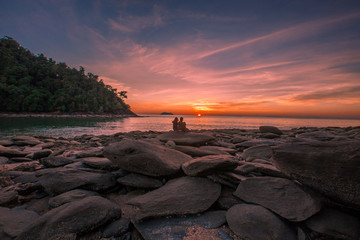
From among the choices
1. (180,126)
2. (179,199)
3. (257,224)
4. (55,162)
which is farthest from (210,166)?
(180,126)

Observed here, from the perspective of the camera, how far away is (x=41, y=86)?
8244 centimetres

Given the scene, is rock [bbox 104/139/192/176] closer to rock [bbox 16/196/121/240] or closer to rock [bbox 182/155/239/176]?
rock [bbox 182/155/239/176]

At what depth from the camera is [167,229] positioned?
7.37 feet

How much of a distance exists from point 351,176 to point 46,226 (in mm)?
4055

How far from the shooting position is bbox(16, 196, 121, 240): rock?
2.01m

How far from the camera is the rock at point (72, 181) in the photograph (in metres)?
3.25

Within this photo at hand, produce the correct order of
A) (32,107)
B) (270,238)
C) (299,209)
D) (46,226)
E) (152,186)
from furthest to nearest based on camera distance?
(32,107) < (152,186) < (299,209) < (46,226) < (270,238)

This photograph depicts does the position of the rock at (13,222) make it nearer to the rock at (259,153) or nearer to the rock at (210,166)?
the rock at (210,166)

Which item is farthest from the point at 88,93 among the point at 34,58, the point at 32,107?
the point at 34,58

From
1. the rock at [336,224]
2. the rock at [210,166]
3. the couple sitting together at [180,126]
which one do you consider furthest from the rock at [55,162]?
the rock at [336,224]

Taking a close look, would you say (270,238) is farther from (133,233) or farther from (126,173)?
(126,173)

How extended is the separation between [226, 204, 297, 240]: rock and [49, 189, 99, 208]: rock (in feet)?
8.58

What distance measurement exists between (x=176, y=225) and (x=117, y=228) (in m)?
0.85

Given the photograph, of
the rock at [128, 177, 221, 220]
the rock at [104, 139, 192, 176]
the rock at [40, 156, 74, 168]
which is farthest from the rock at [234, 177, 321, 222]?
the rock at [40, 156, 74, 168]
